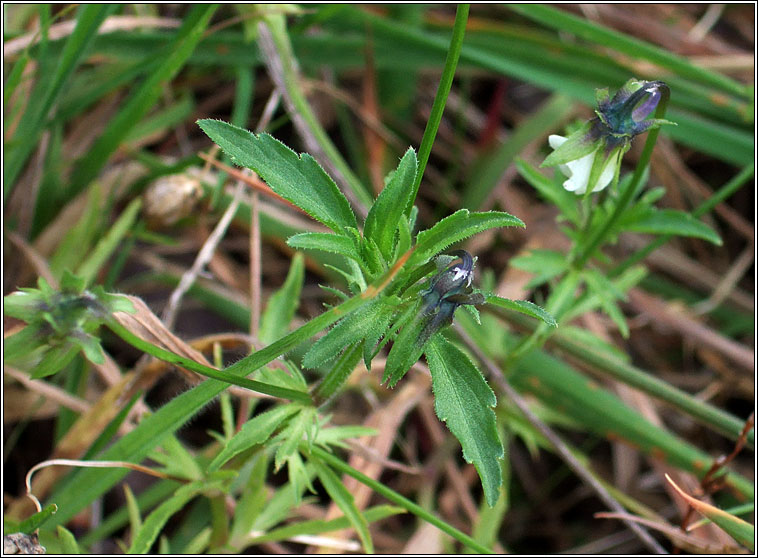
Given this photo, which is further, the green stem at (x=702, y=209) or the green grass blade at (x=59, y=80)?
the green stem at (x=702, y=209)

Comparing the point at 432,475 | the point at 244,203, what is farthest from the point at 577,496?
the point at 244,203

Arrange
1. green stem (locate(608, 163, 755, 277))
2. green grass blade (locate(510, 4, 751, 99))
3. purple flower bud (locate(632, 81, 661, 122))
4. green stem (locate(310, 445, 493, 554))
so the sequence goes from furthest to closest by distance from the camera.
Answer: green grass blade (locate(510, 4, 751, 99))
green stem (locate(608, 163, 755, 277))
green stem (locate(310, 445, 493, 554))
purple flower bud (locate(632, 81, 661, 122))

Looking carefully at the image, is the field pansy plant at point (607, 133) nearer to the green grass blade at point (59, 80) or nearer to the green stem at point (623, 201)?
the green stem at point (623, 201)

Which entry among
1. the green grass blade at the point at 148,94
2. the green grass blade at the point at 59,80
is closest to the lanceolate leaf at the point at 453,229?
the green grass blade at the point at 148,94

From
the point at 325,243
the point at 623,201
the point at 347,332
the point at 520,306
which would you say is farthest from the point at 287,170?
the point at 623,201

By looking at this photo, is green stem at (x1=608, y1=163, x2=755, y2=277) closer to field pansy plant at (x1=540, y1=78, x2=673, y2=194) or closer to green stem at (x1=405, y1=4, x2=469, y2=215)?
field pansy plant at (x1=540, y1=78, x2=673, y2=194)

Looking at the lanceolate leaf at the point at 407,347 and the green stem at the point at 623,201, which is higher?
the green stem at the point at 623,201

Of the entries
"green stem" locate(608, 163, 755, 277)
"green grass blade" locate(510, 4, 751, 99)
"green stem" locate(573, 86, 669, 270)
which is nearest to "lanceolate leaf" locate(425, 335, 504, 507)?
"green stem" locate(573, 86, 669, 270)
